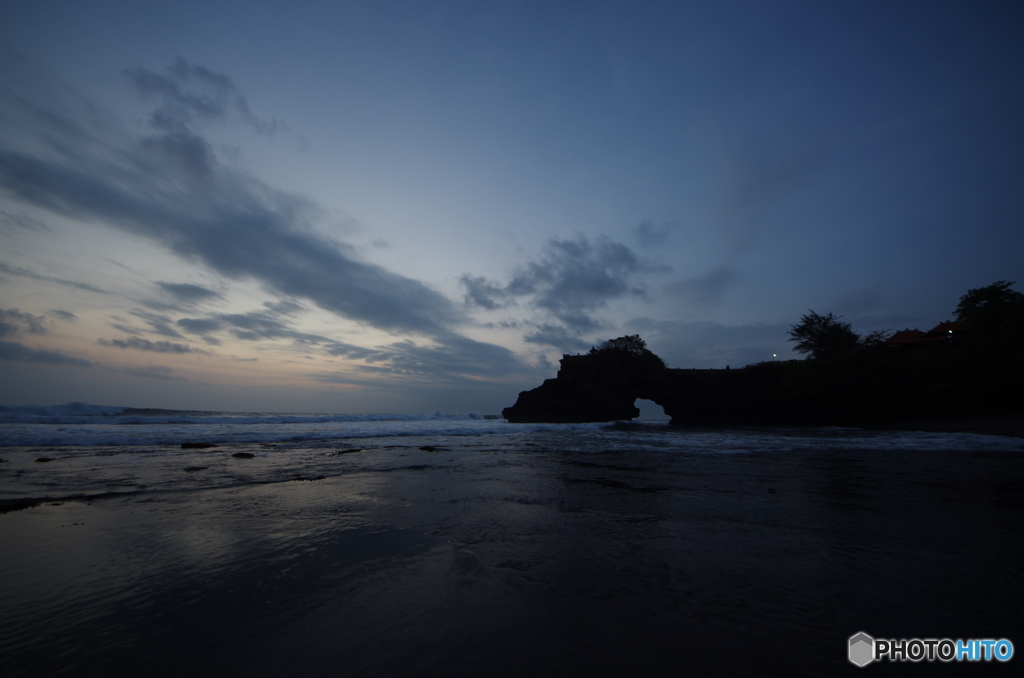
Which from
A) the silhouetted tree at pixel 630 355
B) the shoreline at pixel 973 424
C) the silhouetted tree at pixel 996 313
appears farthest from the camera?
the silhouetted tree at pixel 630 355

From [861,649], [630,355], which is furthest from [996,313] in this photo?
[861,649]

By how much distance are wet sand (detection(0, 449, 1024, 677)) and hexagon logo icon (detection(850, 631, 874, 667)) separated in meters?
0.05

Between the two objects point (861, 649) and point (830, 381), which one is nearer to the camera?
point (861, 649)

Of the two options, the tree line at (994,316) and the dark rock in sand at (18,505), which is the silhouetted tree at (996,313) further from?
the dark rock in sand at (18,505)

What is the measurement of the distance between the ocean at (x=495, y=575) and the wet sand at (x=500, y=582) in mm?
18

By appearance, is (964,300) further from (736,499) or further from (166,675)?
(166,675)

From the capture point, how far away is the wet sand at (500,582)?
1.98m

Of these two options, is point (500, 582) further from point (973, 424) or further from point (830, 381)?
point (830, 381)

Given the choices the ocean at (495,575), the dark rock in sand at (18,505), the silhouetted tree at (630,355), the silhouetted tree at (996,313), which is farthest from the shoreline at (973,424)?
the dark rock in sand at (18,505)

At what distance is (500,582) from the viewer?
9.59 feet

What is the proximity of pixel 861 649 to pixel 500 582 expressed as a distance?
212 centimetres

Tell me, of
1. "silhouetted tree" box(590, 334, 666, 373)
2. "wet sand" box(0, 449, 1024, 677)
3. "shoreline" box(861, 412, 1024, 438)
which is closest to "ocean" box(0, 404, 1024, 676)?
"wet sand" box(0, 449, 1024, 677)

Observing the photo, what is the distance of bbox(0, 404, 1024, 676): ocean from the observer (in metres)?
2.00

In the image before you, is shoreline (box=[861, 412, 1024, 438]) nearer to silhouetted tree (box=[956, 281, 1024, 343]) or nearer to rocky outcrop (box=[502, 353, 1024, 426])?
rocky outcrop (box=[502, 353, 1024, 426])
